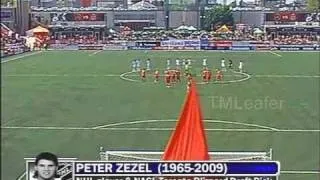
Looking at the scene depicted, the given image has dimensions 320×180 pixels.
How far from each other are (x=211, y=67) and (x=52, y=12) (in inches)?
708

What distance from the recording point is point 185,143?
2438mm

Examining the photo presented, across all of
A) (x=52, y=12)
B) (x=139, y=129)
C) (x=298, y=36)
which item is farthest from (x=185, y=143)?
(x=52, y=12)

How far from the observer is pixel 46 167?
6.50ft

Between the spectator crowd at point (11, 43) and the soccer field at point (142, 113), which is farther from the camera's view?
the spectator crowd at point (11, 43)

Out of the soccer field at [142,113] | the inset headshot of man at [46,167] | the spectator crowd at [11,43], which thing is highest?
the inset headshot of man at [46,167]

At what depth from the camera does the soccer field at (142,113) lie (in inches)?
301

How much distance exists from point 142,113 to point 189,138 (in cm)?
819

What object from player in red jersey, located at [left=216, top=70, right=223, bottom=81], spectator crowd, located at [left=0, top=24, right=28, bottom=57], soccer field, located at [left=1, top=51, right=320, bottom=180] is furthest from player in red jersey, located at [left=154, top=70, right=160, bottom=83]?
spectator crowd, located at [left=0, top=24, right=28, bottom=57]

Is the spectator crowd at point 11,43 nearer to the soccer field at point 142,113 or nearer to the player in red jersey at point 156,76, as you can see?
the soccer field at point 142,113

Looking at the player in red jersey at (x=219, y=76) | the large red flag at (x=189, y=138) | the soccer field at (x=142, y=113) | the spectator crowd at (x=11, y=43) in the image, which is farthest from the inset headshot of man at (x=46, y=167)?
the spectator crowd at (x=11, y=43)

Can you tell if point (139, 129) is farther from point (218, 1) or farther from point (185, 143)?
point (218, 1)

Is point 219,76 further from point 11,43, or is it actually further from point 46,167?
point 46,167

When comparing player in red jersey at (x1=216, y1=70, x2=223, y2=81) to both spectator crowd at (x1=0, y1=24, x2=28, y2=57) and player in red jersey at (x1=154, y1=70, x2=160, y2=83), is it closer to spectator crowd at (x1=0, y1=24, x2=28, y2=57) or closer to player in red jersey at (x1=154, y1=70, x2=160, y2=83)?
player in red jersey at (x1=154, y1=70, x2=160, y2=83)

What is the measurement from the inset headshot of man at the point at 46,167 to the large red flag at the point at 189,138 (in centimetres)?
55
